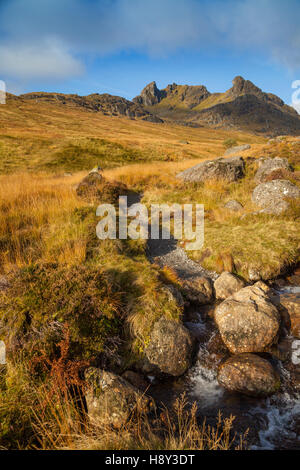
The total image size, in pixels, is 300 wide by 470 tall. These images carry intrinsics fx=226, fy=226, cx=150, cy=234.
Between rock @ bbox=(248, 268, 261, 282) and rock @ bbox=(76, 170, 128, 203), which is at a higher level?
rock @ bbox=(76, 170, 128, 203)

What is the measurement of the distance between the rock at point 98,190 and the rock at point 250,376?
32.3ft

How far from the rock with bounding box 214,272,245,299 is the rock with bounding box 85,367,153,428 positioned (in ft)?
12.9

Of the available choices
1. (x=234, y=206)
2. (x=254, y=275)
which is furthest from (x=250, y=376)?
Answer: (x=234, y=206)

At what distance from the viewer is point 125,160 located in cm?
3319

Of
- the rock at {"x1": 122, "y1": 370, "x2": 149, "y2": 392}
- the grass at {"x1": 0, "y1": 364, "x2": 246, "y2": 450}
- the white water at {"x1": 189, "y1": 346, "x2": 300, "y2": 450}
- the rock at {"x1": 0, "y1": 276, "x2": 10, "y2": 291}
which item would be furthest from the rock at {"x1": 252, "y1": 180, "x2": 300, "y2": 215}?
the rock at {"x1": 0, "y1": 276, "x2": 10, "y2": 291}

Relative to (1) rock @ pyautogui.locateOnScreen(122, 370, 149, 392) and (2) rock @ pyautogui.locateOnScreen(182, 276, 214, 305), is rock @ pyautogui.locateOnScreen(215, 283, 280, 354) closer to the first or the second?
(2) rock @ pyautogui.locateOnScreen(182, 276, 214, 305)

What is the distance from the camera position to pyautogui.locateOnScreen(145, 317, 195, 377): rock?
181 inches

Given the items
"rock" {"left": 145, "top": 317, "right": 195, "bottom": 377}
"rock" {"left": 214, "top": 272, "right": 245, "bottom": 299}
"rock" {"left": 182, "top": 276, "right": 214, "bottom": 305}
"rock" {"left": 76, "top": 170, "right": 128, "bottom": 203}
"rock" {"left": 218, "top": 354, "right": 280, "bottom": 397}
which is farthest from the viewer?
"rock" {"left": 76, "top": 170, "right": 128, "bottom": 203}

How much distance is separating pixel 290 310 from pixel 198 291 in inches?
94.2

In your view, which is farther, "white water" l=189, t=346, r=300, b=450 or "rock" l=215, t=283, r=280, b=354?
"rock" l=215, t=283, r=280, b=354

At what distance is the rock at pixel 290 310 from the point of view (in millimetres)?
5527

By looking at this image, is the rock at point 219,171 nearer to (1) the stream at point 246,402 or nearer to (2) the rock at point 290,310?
(2) the rock at point 290,310

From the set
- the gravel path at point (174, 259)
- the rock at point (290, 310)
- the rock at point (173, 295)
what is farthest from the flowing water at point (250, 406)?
the gravel path at point (174, 259)

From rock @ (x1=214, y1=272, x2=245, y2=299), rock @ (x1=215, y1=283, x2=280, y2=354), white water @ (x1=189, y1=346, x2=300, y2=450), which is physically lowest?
white water @ (x1=189, y1=346, x2=300, y2=450)
